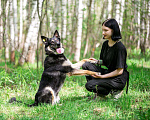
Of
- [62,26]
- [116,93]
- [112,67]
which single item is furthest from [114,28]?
[62,26]

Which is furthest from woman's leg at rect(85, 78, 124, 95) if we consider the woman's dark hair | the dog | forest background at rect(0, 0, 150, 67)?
forest background at rect(0, 0, 150, 67)

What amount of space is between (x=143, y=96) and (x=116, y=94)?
672 millimetres

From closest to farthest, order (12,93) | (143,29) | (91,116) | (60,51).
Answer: (91,116) → (60,51) → (12,93) → (143,29)

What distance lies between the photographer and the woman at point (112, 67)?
4078mm

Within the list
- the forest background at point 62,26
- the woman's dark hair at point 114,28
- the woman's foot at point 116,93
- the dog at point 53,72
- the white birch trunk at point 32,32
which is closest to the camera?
the woman's dark hair at point 114,28

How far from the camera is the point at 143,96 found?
175 inches

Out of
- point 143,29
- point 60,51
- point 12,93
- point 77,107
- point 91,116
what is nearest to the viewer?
point 91,116

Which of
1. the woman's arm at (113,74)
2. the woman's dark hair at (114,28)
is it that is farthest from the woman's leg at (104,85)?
the woman's dark hair at (114,28)

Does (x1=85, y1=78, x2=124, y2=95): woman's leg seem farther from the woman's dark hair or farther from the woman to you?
the woman's dark hair

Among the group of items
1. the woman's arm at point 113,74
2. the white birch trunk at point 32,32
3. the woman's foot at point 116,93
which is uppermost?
the white birch trunk at point 32,32

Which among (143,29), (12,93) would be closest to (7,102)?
(12,93)

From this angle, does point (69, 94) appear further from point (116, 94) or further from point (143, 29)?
point (143, 29)

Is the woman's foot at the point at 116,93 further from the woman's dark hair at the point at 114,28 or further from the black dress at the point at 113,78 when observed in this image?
the woman's dark hair at the point at 114,28

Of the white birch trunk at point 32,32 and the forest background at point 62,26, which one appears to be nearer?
the forest background at point 62,26
